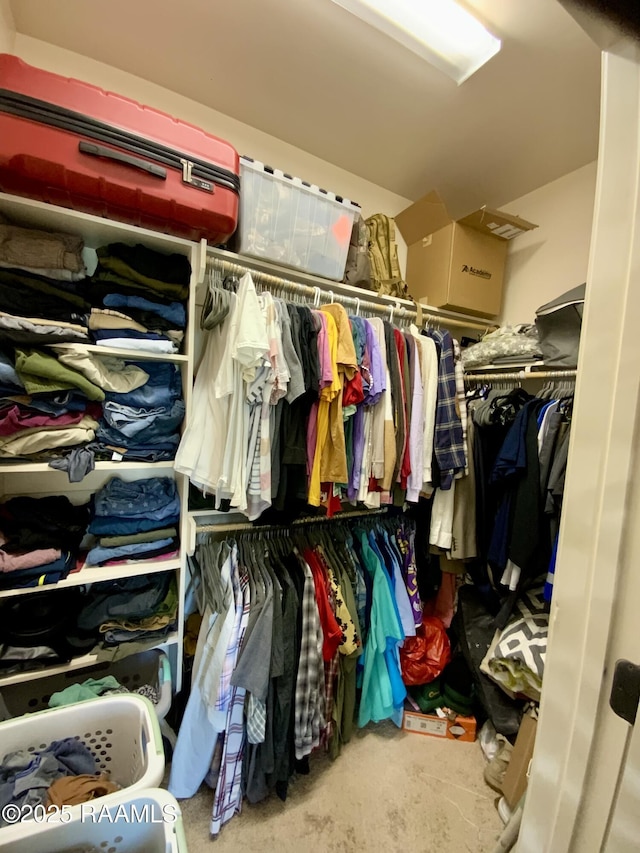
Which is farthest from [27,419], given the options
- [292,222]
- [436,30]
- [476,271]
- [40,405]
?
[476,271]

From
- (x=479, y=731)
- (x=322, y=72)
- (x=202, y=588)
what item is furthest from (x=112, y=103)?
(x=479, y=731)

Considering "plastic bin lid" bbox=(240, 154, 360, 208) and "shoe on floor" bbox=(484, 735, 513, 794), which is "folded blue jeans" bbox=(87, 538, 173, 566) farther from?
"shoe on floor" bbox=(484, 735, 513, 794)

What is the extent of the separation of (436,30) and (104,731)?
2.27 m

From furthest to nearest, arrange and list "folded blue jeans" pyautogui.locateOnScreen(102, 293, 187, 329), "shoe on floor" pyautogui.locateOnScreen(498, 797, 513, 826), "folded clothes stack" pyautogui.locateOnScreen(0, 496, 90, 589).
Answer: "shoe on floor" pyautogui.locateOnScreen(498, 797, 513, 826)
"folded blue jeans" pyautogui.locateOnScreen(102, 293, 187, 329)
"folded clothes stack" pyautogui.locateOnScreen(0, 496, 90, 589)

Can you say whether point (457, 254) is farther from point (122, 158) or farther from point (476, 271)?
point (122, 158)

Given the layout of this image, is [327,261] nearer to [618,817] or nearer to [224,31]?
[224,31]

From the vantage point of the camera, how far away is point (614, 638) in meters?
0.45

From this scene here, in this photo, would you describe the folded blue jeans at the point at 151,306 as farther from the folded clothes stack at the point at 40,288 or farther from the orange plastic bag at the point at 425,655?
the orange plastic bag at the point at 425,655

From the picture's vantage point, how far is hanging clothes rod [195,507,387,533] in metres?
1.44

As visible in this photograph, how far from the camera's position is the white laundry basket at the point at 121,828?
2.21 ft

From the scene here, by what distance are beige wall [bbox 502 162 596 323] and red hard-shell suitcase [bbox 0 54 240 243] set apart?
63.4 inches

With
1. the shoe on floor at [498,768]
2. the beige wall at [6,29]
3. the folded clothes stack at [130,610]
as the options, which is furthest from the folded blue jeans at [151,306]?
the shoe on floor at [498,768]

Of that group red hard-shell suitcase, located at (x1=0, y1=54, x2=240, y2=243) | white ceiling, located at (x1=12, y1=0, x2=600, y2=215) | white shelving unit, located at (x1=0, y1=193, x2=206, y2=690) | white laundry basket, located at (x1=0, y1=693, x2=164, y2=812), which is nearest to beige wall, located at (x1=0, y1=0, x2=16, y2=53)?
white ceiling, located at (x1=12, y1=0, x2=600, y2=215)

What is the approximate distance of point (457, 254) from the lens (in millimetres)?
1736
